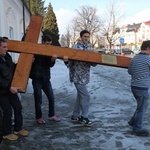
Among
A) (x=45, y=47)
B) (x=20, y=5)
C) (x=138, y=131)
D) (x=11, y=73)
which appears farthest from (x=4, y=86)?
(x=20, y=5)

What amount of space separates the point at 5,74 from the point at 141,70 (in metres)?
2.12

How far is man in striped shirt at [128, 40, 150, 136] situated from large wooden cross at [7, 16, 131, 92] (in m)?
0.23

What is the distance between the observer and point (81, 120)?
5324mm

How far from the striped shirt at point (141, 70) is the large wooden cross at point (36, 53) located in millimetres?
207

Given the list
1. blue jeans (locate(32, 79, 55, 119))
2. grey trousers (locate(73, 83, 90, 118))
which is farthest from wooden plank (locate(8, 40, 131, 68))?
blue jeans (locate(32, 79, 55, 119))

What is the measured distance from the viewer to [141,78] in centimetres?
459

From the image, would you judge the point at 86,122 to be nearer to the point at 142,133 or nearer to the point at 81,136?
the point at 81,136

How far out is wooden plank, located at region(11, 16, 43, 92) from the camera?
439cm

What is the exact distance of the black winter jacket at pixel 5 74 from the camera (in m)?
4.20

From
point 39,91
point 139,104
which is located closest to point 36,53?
point 39,91

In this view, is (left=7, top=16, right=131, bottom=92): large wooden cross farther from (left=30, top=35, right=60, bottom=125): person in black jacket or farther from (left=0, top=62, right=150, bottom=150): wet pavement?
(left=0, top=62, right=150, bottom=150): wet pavement

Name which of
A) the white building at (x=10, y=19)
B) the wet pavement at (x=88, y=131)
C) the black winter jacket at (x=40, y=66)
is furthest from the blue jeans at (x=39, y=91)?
the white building at (x=10, y=19)

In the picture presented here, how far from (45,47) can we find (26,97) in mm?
4023

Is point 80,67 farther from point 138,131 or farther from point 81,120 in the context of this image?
point 138,131
